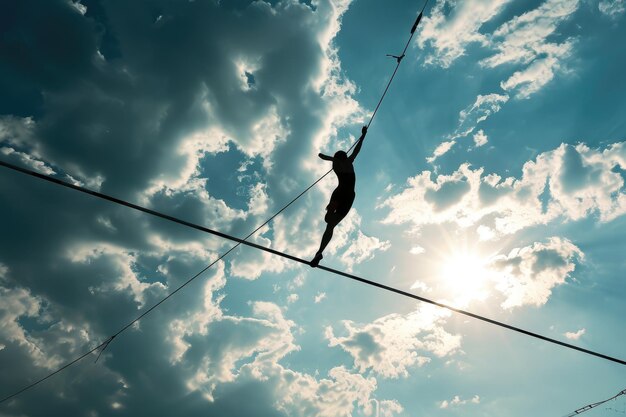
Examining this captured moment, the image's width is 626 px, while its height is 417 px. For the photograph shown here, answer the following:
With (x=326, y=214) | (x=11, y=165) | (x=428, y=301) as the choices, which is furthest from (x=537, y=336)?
(x=11, y=165)

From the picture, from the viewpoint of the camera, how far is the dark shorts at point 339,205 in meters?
7.09

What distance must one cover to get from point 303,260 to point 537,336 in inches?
182

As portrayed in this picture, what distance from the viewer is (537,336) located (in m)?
6.76

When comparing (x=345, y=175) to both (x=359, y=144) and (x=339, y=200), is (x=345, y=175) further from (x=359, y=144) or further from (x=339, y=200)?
(x=359, y=144)

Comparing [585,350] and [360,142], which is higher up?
[360,142]

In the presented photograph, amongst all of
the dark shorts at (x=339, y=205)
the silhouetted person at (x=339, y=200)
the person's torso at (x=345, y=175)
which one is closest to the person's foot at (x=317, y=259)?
the silhouetted person at (x=339, y=200)

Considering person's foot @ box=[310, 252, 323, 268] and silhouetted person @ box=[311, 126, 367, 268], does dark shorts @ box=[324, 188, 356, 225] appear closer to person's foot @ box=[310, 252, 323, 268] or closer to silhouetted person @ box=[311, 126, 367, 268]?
silhouetted person @ box=[311, 126, 367, 268]

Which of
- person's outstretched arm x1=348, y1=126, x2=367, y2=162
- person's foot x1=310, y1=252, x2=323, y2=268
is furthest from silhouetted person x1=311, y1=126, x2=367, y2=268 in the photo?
person's outstretched arm x1=348, y1=126, x2=367, y2=162

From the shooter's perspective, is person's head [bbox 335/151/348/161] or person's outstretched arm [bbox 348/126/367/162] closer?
person's head [bbox 335/151/348/161]

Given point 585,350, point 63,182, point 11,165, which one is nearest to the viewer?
point 11,165

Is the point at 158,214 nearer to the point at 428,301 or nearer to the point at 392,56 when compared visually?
the point at 428,301

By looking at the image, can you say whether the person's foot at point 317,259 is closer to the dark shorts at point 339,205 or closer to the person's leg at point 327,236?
the person's leg at point 327,236

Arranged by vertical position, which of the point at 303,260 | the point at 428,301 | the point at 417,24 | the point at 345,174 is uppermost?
the point at 417,24

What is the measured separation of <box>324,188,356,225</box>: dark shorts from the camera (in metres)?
7.09
